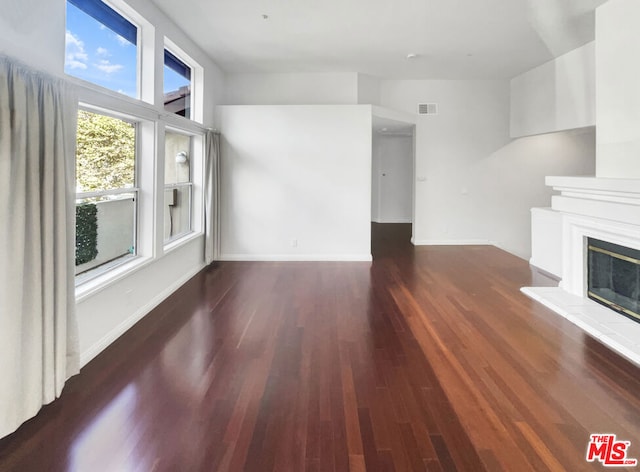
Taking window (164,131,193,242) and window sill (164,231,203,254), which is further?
window (164,131,193,242)

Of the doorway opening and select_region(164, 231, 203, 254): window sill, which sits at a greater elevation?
the doorway opening

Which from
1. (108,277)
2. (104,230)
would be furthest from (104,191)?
(108,277)

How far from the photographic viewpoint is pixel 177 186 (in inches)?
200

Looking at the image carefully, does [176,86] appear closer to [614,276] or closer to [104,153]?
[104,153]

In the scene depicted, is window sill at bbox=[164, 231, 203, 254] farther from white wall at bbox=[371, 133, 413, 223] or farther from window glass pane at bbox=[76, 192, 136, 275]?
white wall at bbox=[371, 133, 413, 223]

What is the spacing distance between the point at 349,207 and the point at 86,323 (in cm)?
437

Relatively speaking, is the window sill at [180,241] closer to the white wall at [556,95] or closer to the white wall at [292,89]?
the white wall at [292,89]

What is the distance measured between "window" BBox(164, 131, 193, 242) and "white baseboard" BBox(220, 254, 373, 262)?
3.40 feet

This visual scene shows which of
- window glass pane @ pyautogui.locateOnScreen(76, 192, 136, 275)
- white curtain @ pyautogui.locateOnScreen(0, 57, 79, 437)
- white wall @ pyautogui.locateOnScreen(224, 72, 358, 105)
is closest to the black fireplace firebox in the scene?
white wall @ pyautogui.locateOnScreen(224, 72, 358, 105)

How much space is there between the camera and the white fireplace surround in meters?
3.26

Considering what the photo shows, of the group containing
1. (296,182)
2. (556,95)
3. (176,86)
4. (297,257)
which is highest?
(556,95)

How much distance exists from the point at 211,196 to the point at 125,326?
2.78 metres

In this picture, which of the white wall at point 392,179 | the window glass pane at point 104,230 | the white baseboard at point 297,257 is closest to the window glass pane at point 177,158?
the window glass pane at point 104,230

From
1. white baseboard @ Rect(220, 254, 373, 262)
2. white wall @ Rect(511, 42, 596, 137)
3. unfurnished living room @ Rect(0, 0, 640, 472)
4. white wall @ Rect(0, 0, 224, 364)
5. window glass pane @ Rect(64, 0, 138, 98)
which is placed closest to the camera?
unfurnished living room @ Rect(0, 0, 640, 472)
